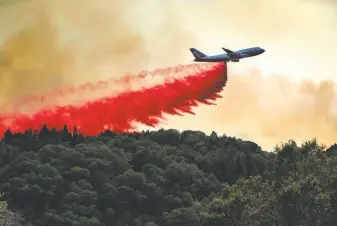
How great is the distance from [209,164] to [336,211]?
296 ft

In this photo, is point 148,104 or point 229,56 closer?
point 229,56

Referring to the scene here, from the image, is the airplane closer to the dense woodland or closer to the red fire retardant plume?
the red fire retardant plume

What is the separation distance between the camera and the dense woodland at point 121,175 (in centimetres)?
14825

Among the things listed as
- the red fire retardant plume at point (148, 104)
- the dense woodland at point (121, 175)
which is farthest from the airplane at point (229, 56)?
the dense woodland at point (121, 175)

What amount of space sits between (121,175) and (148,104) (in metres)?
30.0

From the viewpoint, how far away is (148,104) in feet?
447

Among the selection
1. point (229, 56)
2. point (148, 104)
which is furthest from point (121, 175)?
point (229, 56)

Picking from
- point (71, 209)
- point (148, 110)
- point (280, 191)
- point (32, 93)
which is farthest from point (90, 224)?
point (280, 191)

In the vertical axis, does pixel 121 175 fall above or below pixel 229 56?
below

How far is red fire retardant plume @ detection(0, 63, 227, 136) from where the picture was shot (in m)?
126

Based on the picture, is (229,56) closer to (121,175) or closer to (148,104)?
(148,104)

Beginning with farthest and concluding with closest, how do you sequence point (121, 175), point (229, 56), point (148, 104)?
1. point (121, 175)
2. point (148, 104)
3. point (229, 56)

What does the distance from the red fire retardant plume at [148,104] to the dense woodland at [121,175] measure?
8.56m

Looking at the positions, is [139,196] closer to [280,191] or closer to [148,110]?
[148,110]
